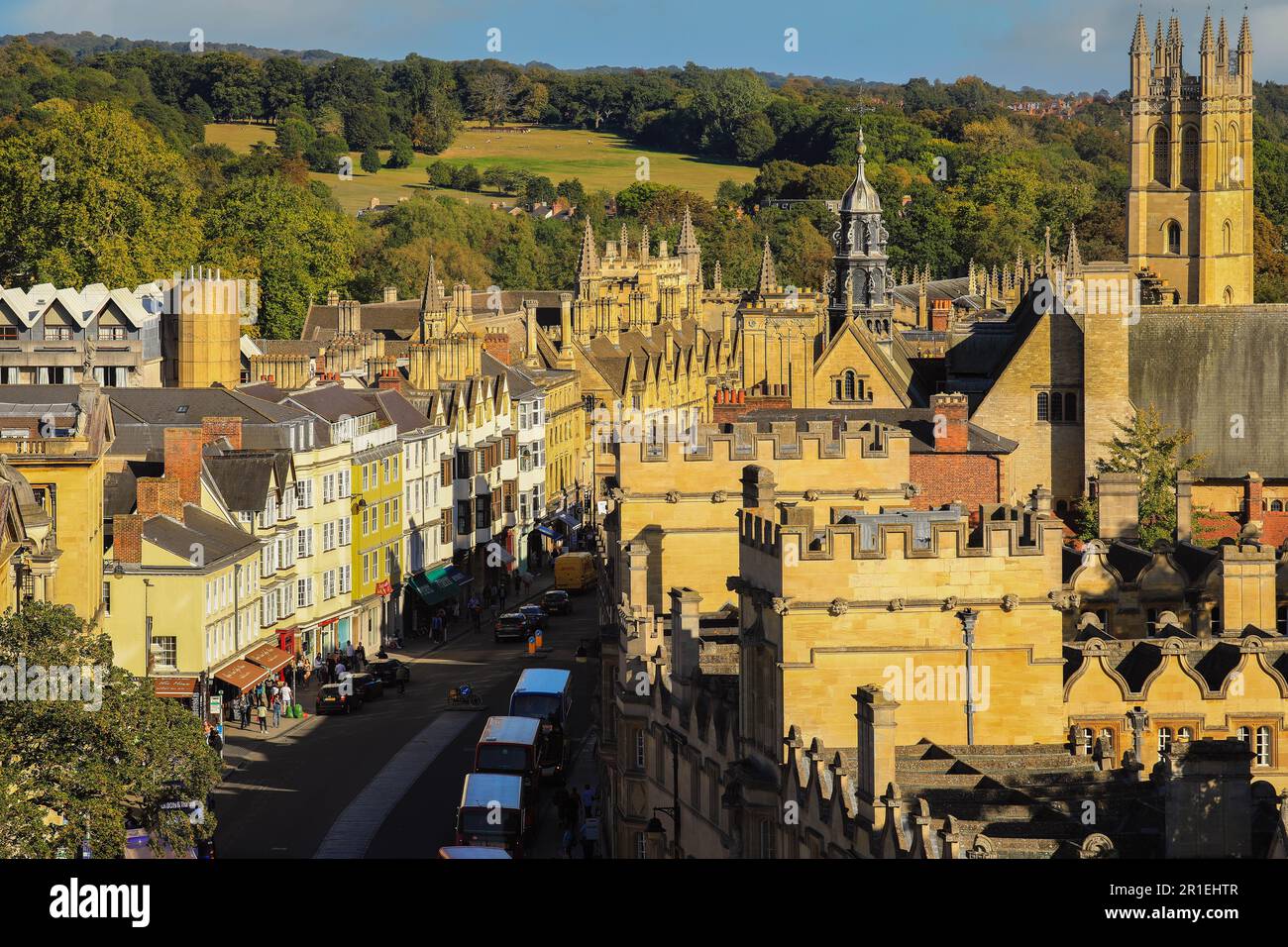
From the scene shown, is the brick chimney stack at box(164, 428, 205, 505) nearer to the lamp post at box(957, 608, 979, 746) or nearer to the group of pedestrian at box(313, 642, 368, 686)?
the group of pedestrian at box(313, 642, 368, 686)

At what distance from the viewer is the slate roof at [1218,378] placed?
105 m

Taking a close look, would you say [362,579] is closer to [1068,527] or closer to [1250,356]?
[1068,527]

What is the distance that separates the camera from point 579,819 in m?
66.3

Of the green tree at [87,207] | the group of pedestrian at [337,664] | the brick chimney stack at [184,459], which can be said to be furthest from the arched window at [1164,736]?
the green tree at [87,207]

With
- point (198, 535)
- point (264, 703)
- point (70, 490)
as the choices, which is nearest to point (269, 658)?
point (264, 703)

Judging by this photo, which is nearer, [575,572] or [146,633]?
[146,633]

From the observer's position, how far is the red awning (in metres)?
81.9

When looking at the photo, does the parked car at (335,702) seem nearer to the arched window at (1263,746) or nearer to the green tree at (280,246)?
the arched window at (1263,746)

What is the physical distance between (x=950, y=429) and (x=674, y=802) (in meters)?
32.2

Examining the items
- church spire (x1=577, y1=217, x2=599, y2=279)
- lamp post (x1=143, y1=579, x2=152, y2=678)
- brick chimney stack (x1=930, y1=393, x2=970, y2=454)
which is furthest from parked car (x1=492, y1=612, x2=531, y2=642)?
church spire (x1=577, y1=217, x2=599, y2=279)

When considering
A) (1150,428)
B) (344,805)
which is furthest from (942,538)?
(1150,428)

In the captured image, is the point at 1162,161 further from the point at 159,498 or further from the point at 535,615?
the point at 159,498

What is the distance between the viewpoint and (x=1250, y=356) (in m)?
106

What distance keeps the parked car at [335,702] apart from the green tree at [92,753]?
29.1 m
